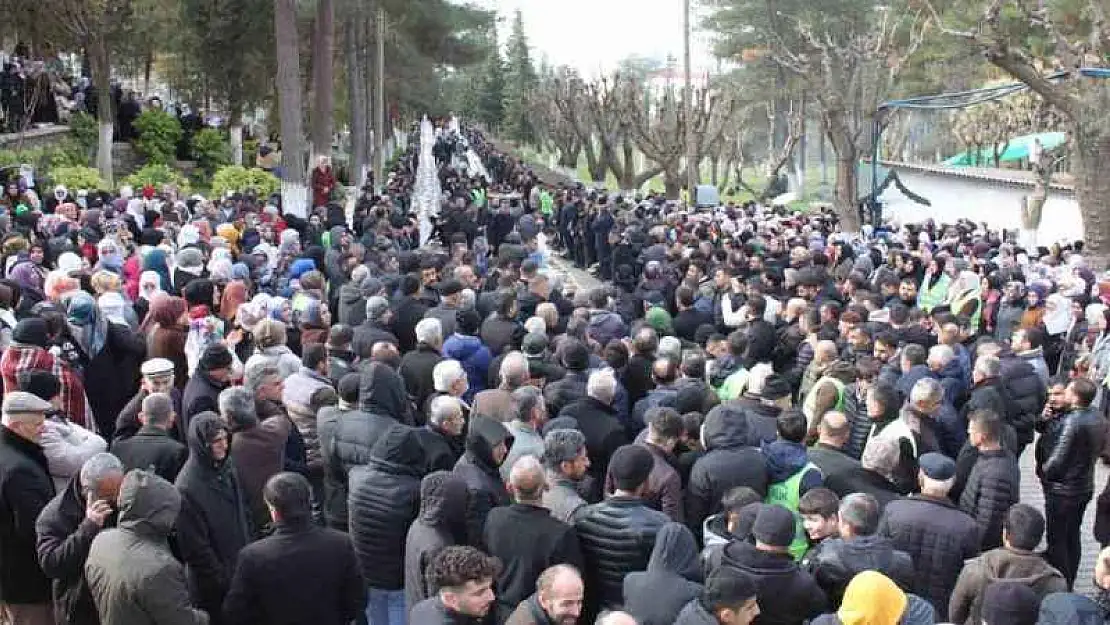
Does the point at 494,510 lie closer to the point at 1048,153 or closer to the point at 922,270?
the point at 922,270

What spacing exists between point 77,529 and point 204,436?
28.1 inches

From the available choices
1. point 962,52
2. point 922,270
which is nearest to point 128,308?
point 922,270

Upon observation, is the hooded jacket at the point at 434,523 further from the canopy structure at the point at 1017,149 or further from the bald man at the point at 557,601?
the canopy structure at the point at 1017,149

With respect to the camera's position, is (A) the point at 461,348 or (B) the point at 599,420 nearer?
(B) the point at 599,420

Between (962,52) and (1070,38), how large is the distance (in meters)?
9.91

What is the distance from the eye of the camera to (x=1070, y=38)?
28.6m

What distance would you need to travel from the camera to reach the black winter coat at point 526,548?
5.20 m

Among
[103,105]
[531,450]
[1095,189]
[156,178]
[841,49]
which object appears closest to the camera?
[531,450]

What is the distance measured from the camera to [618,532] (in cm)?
534

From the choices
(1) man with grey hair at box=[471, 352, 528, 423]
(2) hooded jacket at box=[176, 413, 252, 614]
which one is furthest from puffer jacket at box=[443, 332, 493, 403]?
(2) hooded jacket at box=[176, 413, 252, 614]

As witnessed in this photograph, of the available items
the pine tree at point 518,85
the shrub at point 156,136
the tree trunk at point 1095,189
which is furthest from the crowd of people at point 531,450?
the pine tree at point 518,85

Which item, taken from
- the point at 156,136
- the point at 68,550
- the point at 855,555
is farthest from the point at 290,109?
the point at 855,555

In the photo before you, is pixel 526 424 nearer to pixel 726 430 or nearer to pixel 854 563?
pixel 726 430

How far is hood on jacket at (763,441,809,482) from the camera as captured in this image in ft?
20.7
